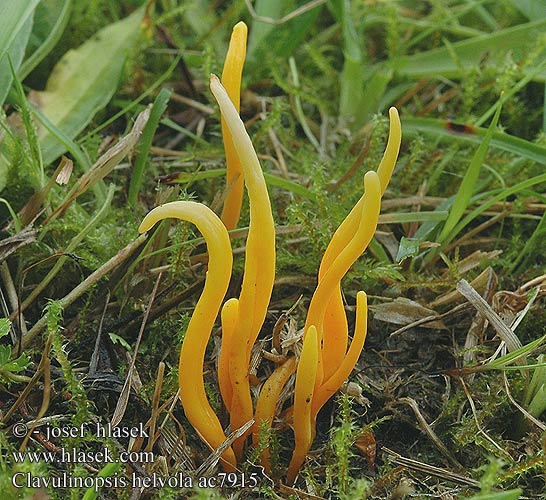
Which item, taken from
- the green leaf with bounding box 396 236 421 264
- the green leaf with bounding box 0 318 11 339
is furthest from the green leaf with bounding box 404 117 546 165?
the green leaf with bounding box 0 318 11 339

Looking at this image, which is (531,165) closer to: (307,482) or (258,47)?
(258,47)

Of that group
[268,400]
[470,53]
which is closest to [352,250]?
[268,400]

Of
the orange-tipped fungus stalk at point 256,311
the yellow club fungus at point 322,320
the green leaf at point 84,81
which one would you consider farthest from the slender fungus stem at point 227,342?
the green leaf at point 84,81

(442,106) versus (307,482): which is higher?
(442,106)

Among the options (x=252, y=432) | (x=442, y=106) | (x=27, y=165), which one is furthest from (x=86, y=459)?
(x=442, y=106)

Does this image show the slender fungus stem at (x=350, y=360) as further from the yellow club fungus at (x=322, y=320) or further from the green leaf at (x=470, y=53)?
the green leaf at (x=470, y=53)
